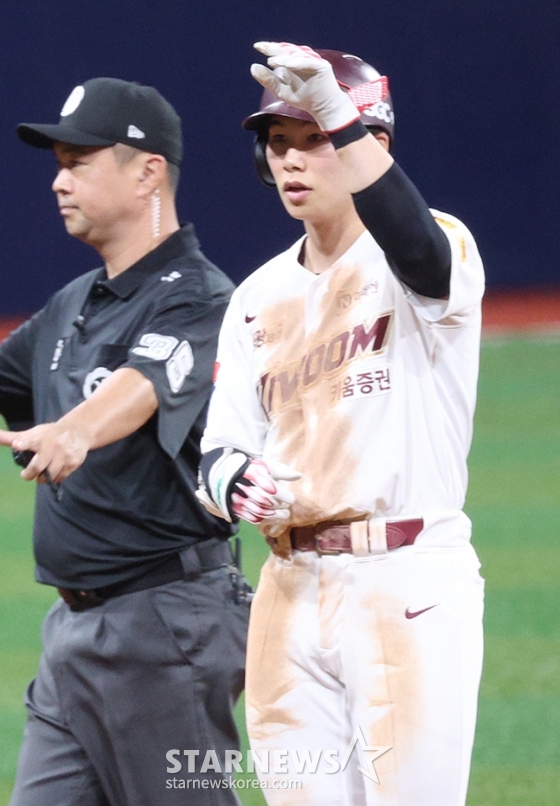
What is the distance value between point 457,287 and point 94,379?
1126 mm

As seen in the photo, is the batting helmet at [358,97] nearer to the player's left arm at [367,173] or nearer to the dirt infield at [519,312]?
the player's left arm at [367,173]

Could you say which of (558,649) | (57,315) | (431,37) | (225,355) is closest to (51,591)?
(558,649)

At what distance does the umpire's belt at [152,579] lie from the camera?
339cm

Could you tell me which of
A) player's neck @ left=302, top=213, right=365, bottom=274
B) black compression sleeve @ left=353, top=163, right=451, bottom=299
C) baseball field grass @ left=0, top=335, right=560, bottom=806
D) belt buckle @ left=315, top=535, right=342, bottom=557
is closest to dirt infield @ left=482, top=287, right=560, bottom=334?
baseball field grass @ left=0, top=335, right=560, bottom=806

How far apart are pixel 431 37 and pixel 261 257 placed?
3241mm

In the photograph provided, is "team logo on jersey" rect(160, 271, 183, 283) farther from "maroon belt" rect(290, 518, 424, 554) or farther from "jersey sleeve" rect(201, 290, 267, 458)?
"maroon belt" rect(290, 518, 424, 554)

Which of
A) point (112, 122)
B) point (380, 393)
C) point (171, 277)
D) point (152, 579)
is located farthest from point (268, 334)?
point (112, 122)

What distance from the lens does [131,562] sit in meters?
3.36

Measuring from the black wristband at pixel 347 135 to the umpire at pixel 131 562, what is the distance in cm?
94

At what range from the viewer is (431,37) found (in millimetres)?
16109

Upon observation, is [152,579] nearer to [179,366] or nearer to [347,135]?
[179,366]

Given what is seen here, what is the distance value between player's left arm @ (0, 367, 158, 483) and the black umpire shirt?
0.05m

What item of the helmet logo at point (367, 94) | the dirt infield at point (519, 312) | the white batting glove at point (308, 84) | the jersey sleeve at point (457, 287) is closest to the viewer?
the white batting glove at point (308, 84)

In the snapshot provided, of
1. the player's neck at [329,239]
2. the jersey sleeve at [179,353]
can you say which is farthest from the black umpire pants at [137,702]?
the player's neck at [329,239]
